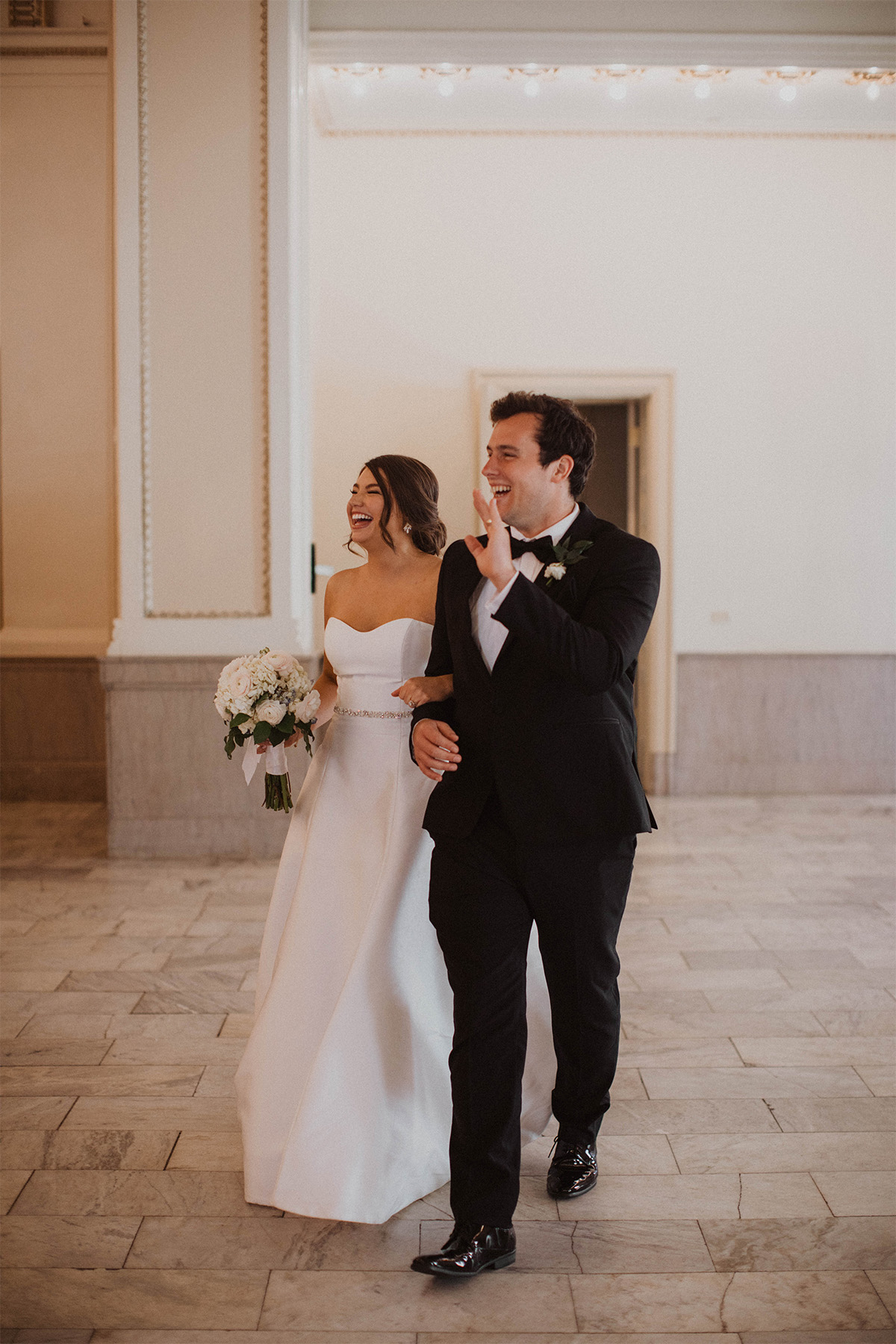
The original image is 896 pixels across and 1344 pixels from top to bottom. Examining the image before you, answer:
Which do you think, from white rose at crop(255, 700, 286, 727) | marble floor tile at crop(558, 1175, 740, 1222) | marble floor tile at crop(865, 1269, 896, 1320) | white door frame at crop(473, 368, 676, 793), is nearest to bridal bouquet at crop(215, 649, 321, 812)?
white rose at crop(255, 700, 286, 727)

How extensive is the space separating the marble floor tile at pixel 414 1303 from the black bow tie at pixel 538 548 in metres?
1.53

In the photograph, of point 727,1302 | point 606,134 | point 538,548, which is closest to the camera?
point 727,1302

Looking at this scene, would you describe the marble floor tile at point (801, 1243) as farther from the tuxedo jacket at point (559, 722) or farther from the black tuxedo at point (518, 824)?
the tuxedo jacket at point (559, 722)

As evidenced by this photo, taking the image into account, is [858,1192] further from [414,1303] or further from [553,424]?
[553,424]

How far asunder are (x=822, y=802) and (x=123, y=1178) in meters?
5.83

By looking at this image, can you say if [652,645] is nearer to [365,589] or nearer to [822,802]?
[822,802]

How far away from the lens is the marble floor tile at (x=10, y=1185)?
2607mm

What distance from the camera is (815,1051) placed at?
3.51 metres

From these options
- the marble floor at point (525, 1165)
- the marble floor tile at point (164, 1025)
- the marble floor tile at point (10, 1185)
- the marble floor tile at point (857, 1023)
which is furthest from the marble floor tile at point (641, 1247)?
the marble floor tile at point (164, 1025)

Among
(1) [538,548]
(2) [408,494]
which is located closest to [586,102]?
(2) [408,494]

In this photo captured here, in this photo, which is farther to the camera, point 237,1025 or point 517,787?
point 237,1025

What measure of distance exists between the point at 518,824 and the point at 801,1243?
1.16 m

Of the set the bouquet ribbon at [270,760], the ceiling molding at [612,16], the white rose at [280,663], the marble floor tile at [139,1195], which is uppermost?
the ceiling molding at [612,16]

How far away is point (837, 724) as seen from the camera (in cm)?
781
